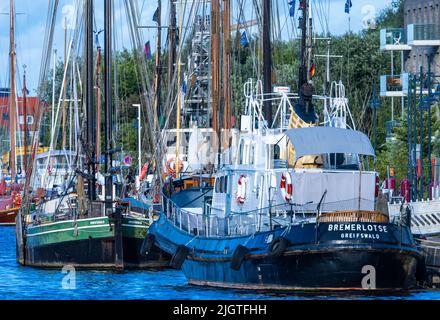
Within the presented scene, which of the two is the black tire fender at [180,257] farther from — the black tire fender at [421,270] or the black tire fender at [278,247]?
the black tire fender at [421,270]

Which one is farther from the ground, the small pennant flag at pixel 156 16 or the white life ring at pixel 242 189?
the small pennant flag at pixel 156 16

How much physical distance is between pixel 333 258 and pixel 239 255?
9.85 ft

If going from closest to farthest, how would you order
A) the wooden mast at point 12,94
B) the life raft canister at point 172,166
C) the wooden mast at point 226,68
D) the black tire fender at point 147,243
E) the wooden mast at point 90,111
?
the black tire fender at point 147,243
the wooden mast at point 90,111
the wooden mast at point 226,68
the life raft canister at point 172,166
the wooden mast at point 12,94

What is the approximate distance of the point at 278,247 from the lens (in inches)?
1550

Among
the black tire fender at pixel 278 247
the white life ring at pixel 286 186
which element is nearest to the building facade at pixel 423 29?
the white life ring at pixel 286 186

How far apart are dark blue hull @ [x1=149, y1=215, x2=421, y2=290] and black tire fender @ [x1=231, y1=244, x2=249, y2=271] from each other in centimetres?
1

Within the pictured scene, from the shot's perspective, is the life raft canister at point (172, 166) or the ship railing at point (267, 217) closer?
the ship railing at point (267, 217)

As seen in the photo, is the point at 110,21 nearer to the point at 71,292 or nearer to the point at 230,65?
the point at 230,65

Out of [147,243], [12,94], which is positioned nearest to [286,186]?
[147,243]

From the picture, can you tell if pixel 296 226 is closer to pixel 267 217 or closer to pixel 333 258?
pixel 333 258

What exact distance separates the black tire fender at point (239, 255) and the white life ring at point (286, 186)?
211 centimetres

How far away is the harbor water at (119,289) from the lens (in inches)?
1565

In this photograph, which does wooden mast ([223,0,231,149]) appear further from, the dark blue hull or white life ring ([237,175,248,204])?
the dark blue hull
